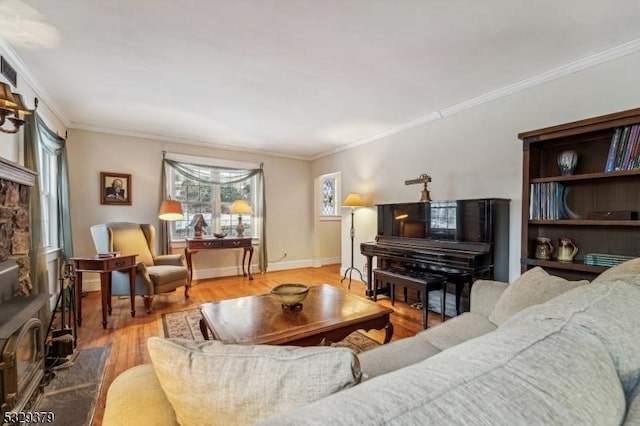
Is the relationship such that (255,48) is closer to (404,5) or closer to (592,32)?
(404,5)

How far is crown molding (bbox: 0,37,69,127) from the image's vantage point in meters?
2.19

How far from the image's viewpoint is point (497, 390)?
44cm

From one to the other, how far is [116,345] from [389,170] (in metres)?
3.72

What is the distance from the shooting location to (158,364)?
2.20 feet

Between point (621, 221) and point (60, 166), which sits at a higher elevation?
point (60, 166)

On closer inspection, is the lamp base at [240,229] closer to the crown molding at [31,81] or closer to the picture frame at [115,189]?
the picture frame at [115,189]

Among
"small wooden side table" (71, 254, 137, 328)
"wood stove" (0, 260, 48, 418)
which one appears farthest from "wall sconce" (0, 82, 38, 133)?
"small wooden side table" (71, 254, 137, 328)

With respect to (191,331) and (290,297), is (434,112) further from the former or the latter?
(191,331)

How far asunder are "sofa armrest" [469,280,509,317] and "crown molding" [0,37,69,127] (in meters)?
3.72

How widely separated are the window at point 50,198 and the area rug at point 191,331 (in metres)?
1.72

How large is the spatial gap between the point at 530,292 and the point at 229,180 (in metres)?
4.73

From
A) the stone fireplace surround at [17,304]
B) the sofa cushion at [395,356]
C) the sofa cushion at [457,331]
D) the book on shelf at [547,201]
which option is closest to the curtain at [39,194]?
the stone fireplace surround at [17,304]

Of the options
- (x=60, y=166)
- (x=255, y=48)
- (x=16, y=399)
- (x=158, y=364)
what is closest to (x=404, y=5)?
(x=255, y=48)

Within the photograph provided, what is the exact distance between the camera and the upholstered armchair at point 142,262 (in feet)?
10.4
